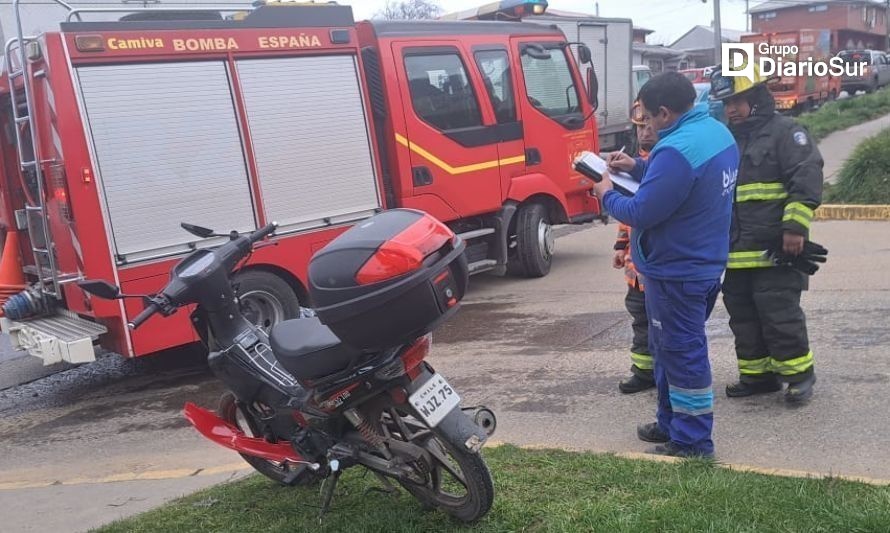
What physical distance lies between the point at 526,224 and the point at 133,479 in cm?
543

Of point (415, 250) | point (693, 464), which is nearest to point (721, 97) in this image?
point (693, 464)

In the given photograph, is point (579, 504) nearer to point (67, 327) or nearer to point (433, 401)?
point (433, 401)

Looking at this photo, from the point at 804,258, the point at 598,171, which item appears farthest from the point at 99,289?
the point at 804,258

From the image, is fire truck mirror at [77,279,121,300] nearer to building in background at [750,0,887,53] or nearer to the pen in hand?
the pen in hand

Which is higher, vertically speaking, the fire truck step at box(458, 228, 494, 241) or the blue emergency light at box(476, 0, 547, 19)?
the blue emergency light at box(476, 0, 547, 19)

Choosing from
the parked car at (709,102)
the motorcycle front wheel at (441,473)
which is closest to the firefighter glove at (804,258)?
the parked car at (709,102)

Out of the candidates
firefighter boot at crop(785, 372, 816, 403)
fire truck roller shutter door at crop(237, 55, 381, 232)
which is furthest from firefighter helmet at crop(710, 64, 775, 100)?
fire truck roller shutter door at crop(237, 55, 381, 232)

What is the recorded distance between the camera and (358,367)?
3273 millimetres

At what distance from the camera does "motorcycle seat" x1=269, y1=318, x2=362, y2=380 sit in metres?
3.28

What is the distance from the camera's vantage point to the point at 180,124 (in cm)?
630

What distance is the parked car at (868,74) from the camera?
116 feet

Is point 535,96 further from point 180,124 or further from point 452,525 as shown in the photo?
point 452,525

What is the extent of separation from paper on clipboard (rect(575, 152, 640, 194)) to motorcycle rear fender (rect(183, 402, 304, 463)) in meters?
1.91

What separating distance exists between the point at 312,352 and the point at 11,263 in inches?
186
